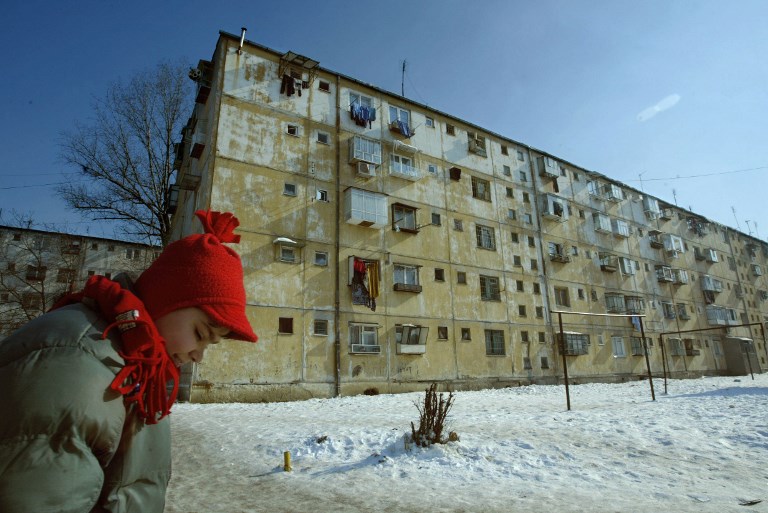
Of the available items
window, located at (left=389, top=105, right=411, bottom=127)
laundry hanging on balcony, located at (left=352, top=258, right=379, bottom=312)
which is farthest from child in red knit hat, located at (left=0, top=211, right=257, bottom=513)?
window, located at (left=389, top=105, right=411, bottom=127)

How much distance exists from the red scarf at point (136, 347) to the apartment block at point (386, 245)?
1504 centimetres

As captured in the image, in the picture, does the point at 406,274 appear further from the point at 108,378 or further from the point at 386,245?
the point at 108,378

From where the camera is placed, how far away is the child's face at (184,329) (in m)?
1.73

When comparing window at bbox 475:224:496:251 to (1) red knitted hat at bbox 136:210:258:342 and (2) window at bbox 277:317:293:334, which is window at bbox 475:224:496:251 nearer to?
(2) window at bbox 277:317:293:334

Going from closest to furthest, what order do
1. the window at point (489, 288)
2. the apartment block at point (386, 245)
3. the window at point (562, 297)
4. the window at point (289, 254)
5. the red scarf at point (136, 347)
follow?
1. the red scarf at point (136, 347)
2. the apartment block at point (386, 245)
3. the window at point (289, 254)
4. the window at point (489, 288)
5. the window at point (562, 297)

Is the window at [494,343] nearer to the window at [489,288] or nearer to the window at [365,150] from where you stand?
the window at [489,288]

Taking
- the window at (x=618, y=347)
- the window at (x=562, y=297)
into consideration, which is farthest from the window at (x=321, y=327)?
the window at (x=618, y=347)

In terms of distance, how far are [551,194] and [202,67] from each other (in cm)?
2620

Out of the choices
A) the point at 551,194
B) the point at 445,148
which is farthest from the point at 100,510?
the point at 551,194

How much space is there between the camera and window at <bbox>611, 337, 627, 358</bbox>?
32.2 metres

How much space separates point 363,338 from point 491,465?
1444 cm

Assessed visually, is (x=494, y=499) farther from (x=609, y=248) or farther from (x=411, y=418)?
(x=609, y=248)

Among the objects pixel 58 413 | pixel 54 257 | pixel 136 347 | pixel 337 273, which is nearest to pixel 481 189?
pixel 337 273

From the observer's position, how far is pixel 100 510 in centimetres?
152
